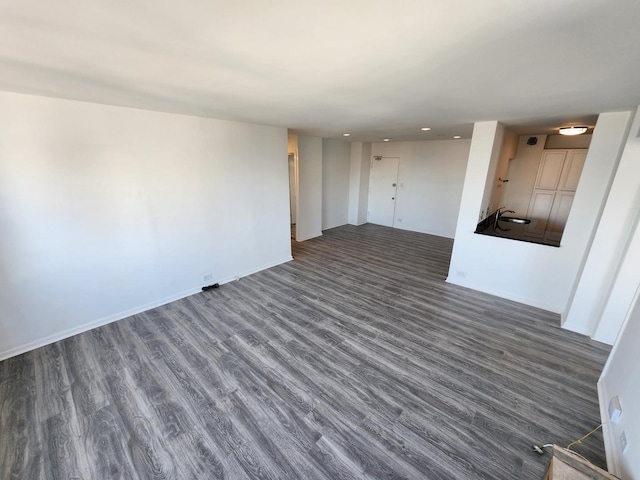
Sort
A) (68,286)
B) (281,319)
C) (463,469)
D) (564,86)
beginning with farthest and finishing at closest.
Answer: (281,319) → (68,286) → (564,86) → (463,469)

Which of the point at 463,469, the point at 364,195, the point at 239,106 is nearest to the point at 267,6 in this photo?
the point at 239,106

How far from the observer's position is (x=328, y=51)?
1298mm

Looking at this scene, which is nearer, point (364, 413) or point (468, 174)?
point (364, 413)

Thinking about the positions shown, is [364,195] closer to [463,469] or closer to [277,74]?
[277,74]

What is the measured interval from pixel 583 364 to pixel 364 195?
5961mm

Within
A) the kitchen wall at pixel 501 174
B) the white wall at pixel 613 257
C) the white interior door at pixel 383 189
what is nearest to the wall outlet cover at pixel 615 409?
the white wall at pixel 613 257

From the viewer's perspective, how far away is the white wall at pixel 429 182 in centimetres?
621

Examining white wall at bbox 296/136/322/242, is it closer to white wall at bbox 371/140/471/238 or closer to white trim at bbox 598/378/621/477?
white wall at bbox 371/140/471/238

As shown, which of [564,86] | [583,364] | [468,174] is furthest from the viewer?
[468,174]

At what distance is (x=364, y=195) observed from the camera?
7691 mm

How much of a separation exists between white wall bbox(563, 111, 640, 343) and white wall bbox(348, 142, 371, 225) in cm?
494

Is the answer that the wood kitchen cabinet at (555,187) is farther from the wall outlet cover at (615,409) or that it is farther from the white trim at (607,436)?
the wall outlet cover at (615,409)

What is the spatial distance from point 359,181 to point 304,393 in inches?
244

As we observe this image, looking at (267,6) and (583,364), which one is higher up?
(267,6)
